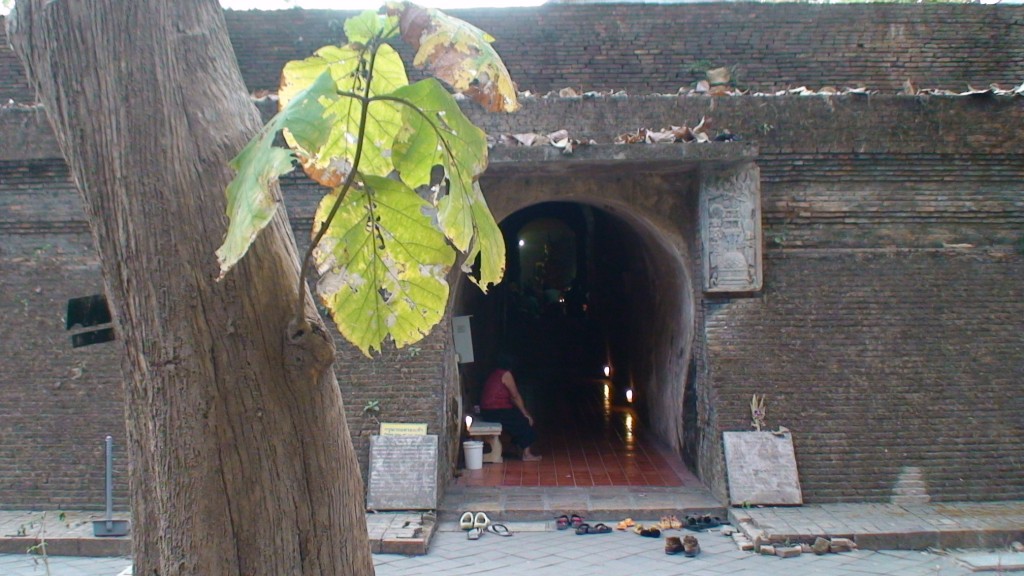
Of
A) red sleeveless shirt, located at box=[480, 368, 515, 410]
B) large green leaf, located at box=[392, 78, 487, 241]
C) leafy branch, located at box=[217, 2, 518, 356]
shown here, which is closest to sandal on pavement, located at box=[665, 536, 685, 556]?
red sleeveless shirt, located at box=[480, 368, 515, 410]

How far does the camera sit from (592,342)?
15.5 metres

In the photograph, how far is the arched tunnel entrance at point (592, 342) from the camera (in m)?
8.30

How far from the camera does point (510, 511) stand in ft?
23.4

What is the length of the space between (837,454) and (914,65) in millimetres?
4255

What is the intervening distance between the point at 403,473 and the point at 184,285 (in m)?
5.72

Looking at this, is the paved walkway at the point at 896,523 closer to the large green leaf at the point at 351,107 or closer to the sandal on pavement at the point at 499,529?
the sandal on pavement at the point at 499,529

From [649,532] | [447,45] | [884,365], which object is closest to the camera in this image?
[447,45]

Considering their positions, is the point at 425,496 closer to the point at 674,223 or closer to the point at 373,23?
the point at 674,223

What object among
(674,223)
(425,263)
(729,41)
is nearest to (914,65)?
(729,41)

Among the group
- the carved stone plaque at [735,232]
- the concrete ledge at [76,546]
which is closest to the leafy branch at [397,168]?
the concrete ledge at [76,546]

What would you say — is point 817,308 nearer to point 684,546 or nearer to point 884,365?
point 884,365

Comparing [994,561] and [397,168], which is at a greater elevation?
[397,168]

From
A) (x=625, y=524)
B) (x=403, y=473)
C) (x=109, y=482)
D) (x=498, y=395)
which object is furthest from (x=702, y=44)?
(x=109, y=482)

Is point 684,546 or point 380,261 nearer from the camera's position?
point 380,261
